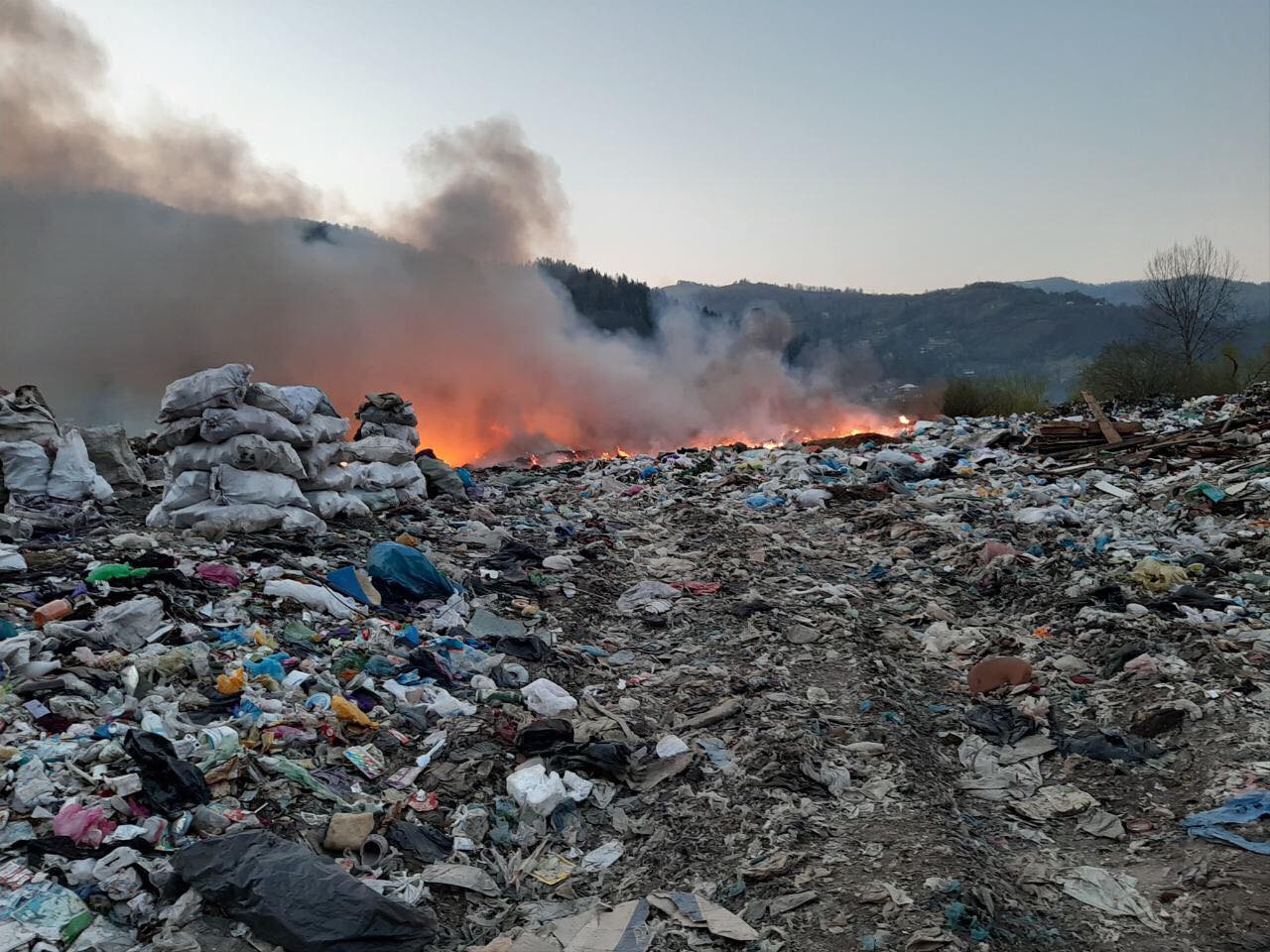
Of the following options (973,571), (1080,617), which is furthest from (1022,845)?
(973,571)

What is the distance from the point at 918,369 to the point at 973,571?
141ft

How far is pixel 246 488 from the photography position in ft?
20.9

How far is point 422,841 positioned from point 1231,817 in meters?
3.10

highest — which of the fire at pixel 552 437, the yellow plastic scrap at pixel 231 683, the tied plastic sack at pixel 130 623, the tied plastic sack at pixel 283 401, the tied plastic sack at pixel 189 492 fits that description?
the tied plastic sack at pixel 283 401

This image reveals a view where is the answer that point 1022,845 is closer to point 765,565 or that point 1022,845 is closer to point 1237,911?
point 1237,911

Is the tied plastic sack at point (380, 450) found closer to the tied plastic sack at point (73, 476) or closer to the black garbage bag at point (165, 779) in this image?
the tied plastic sack at point (73, 476)

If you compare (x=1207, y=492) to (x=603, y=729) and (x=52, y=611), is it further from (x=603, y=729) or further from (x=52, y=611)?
(x=52, y=611)

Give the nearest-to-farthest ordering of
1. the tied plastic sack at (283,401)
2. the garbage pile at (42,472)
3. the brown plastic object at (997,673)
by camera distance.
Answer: the brown plastic object at (997,673) < the garbage pile at (42,472) < the tied plastic sack at (283,401)

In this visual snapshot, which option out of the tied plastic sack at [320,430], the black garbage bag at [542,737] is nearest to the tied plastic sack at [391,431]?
the tied plastic sack at [320,430]

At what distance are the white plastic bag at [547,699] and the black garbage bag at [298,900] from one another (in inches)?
63.7

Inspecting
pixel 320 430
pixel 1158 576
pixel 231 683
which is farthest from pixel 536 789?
pixel 320 430

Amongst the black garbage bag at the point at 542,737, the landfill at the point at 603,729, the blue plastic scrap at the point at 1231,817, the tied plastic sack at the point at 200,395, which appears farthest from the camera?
the tied plastic sack at the point at 200,395

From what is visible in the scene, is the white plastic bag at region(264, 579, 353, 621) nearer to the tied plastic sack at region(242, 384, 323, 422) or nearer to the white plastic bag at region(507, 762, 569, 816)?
the white plastic bag at region(507, 762, 569, 816)

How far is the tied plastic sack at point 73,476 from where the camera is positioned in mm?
6430
